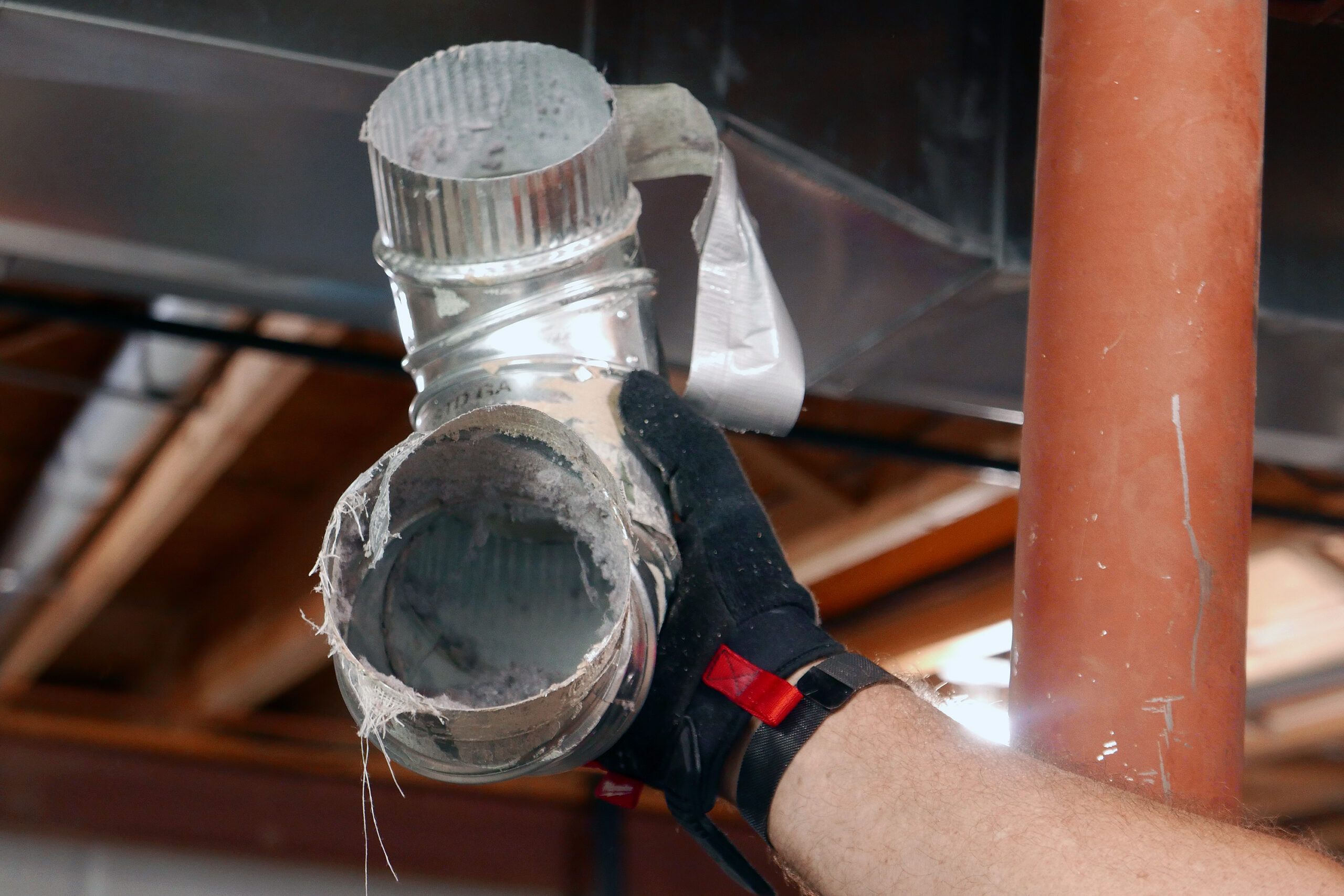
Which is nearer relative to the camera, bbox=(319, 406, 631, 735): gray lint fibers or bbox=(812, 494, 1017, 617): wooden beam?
bbox=(319, 406, 631, 735): gray lint fibers

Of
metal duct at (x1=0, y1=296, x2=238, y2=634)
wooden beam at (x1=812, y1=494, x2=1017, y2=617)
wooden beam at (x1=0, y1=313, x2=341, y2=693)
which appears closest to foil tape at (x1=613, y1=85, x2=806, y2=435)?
wooden beam at (x1=0, y1=313, x2=341, y2=693)

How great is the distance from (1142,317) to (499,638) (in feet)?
1.65

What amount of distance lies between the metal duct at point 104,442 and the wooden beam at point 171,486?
8cm

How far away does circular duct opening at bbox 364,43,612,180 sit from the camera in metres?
1.06

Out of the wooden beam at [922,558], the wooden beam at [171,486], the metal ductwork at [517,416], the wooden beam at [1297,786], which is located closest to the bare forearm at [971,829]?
the metal ductwork at [517,416]

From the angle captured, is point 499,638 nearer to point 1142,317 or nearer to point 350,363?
point 1142,317

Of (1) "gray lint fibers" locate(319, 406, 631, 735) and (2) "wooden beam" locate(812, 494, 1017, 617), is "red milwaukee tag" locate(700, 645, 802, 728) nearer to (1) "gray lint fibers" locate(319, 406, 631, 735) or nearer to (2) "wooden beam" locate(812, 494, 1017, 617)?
(1) "gray lint fibers" locate(319, 406, 631, 735)

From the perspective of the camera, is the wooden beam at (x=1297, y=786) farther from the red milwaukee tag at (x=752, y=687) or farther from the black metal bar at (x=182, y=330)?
the red milwaukee tag at (x=752, y=687)

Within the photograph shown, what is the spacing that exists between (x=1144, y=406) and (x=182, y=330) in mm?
1428

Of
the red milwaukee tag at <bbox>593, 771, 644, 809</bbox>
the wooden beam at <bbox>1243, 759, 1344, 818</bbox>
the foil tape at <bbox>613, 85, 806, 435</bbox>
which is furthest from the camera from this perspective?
the wooden beam at <bbox>1243, 759, 1344, 818</bbox>

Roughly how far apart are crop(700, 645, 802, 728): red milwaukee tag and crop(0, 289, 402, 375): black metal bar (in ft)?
4.30

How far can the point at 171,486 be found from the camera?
3686 mm

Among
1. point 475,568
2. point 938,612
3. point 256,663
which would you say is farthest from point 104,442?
point 475,568

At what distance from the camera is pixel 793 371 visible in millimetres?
1051
